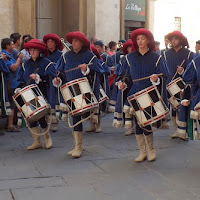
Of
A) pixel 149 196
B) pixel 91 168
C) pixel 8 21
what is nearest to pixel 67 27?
pixel 8 21

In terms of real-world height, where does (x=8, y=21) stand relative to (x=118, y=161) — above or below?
above

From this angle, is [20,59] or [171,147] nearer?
[171,147]

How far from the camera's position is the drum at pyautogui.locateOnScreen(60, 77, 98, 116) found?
605 cm

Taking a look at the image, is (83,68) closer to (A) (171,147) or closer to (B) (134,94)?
(B) (134,94)

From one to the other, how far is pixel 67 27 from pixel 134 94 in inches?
406

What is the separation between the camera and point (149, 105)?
5.68m

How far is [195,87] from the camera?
5461 mm

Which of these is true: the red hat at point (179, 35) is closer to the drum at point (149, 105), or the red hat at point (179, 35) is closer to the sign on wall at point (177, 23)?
the drum at point (149, 105)

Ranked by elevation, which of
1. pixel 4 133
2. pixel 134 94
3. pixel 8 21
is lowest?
pixel 4 133

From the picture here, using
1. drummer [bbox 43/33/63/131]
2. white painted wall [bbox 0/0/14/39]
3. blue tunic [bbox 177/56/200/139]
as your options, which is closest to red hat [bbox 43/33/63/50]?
drummer [bbox 43/33/63/131]

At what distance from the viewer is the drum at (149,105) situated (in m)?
5.68

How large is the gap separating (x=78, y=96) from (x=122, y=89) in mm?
572

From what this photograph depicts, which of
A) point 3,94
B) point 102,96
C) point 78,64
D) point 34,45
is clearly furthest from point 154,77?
point 3,94

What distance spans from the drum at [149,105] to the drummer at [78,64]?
894 mm
